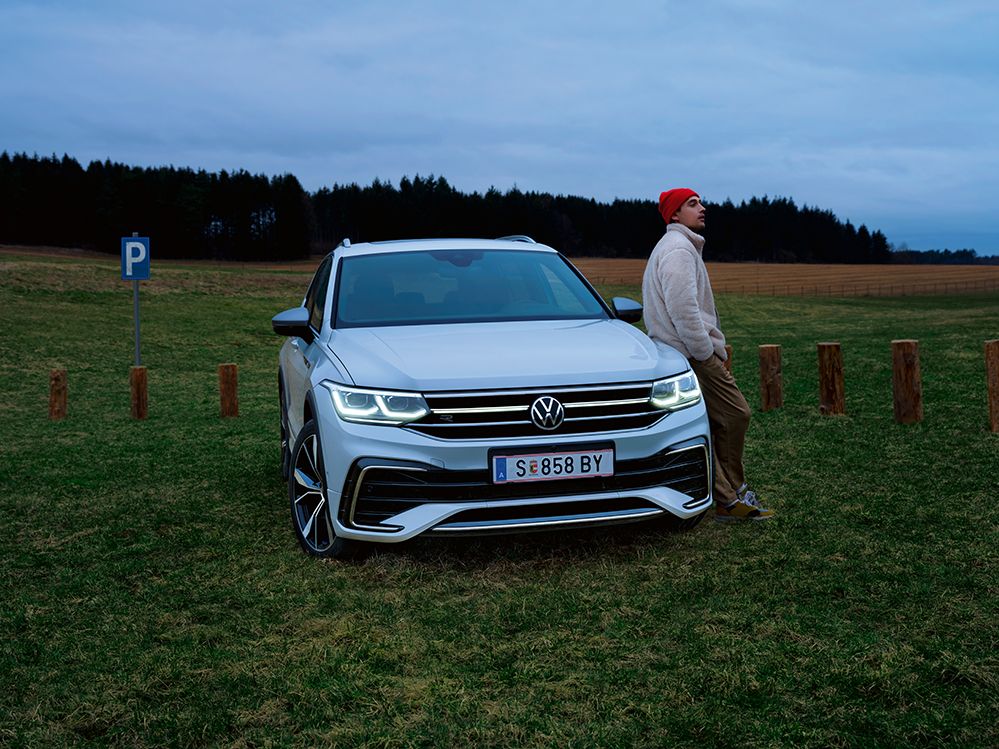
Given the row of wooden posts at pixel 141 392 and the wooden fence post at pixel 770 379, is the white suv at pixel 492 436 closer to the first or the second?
the wooden fence post at pixel 770 379

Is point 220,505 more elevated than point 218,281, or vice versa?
point 218,281

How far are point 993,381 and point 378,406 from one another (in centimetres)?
627

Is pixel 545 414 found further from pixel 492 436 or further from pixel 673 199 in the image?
pixel 673 199

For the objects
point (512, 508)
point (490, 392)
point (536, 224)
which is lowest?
point (512, 508)

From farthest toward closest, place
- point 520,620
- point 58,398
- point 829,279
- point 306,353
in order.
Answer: point 829,279 → point 58,398 → point 306,353 → point 520,620

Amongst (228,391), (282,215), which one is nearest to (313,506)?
(228,391)

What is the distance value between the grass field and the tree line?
8770 cm

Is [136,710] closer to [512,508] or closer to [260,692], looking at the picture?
[260,692]

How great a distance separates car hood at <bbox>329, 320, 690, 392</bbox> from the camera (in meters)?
4.76

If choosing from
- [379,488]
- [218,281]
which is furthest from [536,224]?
[379,488]

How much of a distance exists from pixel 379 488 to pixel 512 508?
0.64 m

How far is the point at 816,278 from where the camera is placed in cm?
7475

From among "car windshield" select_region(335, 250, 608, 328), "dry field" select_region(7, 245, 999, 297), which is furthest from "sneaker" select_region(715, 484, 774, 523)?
"dry field" select_region(7, 245, 999, 297)

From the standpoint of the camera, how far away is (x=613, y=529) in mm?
5773
